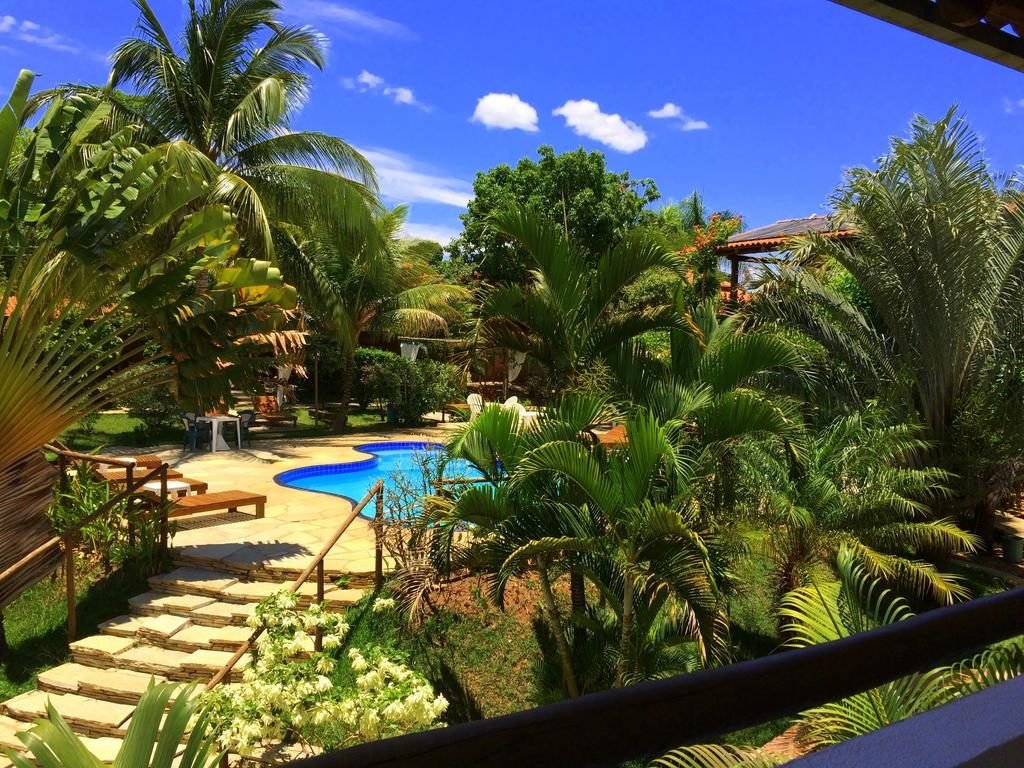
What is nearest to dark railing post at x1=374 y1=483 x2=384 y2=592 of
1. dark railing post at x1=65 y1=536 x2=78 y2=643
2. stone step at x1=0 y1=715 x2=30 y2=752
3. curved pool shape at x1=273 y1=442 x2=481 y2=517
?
dark railing post at x1=65 y1=536 x2=78 y2=643

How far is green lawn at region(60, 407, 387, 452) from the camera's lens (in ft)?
49.4

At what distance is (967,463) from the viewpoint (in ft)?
28.9

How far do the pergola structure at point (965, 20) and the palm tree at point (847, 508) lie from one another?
4808 mm

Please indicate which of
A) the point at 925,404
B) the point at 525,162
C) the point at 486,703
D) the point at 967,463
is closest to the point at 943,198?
the point at 925,404

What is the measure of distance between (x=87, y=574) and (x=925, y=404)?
10.1 metres

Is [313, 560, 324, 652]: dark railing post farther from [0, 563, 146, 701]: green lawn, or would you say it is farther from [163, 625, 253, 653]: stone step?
[0, 563, 146, 701]: green lawn

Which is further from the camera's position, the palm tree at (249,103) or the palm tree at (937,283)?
the palm tree at (249,103)

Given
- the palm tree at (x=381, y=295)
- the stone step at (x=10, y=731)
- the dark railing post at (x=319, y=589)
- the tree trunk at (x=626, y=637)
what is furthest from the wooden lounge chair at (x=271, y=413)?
the tree trunk at (x=626, y=637)

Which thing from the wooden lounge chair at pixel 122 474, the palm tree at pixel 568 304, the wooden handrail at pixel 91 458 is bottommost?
the wooden lounge chair at pixel 122 474

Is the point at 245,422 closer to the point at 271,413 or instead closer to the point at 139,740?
the point at 271,413

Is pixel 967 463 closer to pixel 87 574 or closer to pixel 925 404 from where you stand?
pixel 925 404

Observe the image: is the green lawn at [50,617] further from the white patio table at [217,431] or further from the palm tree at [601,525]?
the white patio table at [217,431]

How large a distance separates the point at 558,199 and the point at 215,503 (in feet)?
56.4

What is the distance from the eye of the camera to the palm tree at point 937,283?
8.14m
